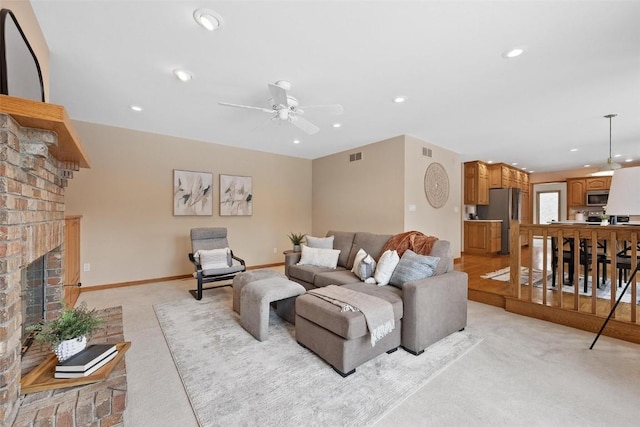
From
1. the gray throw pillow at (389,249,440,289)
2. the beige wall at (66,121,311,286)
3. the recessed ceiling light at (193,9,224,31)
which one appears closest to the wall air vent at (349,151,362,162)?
the beige wall at (66,121,311,286)

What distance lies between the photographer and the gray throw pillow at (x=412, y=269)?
263 cm

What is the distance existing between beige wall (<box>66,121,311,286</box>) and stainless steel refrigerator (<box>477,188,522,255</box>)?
610cm

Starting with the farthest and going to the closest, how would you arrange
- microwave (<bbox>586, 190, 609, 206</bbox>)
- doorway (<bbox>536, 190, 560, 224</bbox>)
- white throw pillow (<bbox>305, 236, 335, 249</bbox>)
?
1. doorway (<bbox>536, 190, 560, 224</bbox>)
2. microwave (<bbox>586, 190, 609, 206</bbox>)
3. white throw pillow (<bbox>305, 236, 335, 249</bbox>)

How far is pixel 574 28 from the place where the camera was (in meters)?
2.00

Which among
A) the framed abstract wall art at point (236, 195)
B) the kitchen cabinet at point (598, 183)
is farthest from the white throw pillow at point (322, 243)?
the kitchen cabinet at point (598, 183)

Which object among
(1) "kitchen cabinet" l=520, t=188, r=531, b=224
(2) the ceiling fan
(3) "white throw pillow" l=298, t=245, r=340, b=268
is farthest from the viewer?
(1) "kitchen cabinet" l=520, t=188, r=531, b=224

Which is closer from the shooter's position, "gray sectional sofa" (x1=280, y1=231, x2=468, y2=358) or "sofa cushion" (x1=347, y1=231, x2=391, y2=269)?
"gray sectional sofa" (x1=280, y1=231, x2=468, y2=358)

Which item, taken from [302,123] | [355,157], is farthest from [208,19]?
[355,157]

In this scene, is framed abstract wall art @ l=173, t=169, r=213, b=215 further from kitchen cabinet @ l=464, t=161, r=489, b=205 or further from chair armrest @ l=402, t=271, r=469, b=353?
kitchen cabinet @ l=464, t=161, r=489, b=205

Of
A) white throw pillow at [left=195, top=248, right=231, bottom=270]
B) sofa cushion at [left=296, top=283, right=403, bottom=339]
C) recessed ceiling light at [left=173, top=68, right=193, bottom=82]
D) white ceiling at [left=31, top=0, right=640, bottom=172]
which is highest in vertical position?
white ceiling at [left=31, top=0, right=640, bottom=172]

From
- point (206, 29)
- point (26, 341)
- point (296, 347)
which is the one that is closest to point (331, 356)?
point (296, 347)

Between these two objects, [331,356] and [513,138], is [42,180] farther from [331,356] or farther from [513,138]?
[513,138]

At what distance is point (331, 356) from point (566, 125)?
5007 millimetres

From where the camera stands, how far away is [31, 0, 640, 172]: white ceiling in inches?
73.7
